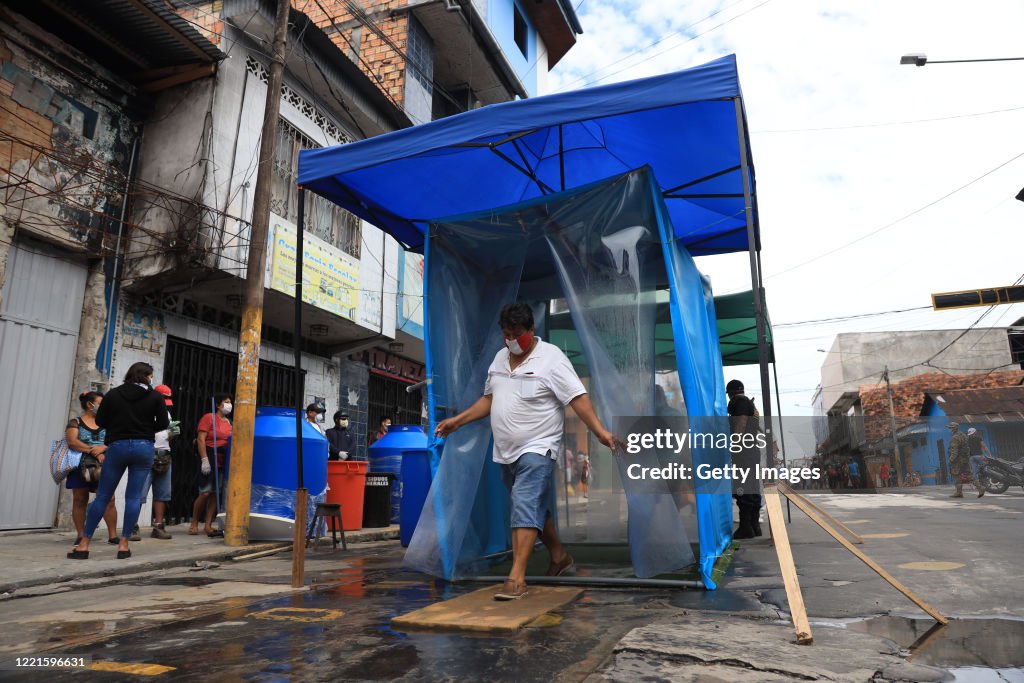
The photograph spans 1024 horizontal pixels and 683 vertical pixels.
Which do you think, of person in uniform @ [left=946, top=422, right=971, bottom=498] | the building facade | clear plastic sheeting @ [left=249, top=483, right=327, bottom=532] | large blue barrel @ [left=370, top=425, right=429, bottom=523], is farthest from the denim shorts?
person in uniform @ [left=946, top=422, right=971, bottom=498]

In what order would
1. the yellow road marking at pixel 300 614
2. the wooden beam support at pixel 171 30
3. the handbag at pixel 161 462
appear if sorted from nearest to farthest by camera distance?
1. the yellow road marking at pixel 300 614
2. the handbag at pixel 161 462
3. the wooden beam support at pixel 171 30

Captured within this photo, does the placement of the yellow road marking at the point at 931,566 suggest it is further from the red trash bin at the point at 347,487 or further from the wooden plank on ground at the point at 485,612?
the red trash bin at the point at 347,487

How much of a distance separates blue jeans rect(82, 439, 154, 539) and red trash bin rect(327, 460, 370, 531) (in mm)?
2346

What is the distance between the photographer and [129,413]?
18.6 ft

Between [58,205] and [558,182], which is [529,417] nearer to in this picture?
[558,182]

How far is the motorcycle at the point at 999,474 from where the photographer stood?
14188 mm

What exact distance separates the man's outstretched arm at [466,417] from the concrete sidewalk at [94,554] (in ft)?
9.60

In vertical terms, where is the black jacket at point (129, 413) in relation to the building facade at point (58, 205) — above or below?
below

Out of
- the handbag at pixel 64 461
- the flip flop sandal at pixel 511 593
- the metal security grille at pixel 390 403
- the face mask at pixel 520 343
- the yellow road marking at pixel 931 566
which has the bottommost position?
the flip flop sandal at pixel 511 593

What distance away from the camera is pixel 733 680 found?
217 cm

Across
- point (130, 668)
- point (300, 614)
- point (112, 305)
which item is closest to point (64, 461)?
point (112, 305)

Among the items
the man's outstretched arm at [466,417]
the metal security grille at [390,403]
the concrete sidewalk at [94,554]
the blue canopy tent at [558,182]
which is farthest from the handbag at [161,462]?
the metal security grille at [390,403]

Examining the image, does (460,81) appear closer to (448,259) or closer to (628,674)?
(448,259)

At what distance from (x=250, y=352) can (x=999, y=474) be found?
15.3 m
